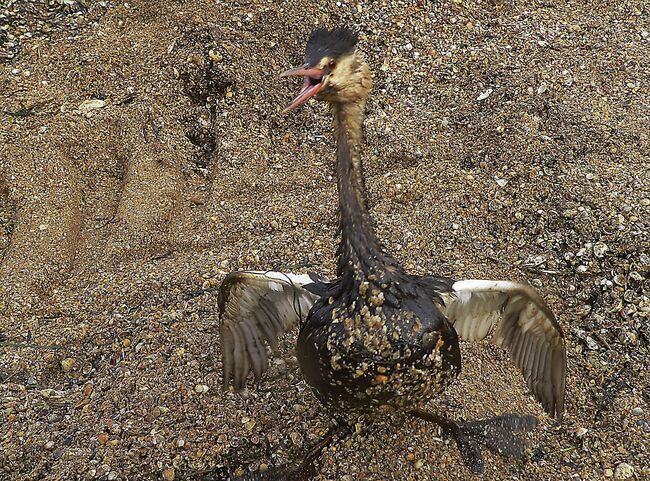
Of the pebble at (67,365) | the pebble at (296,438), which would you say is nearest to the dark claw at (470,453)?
the pebble at (296,438)

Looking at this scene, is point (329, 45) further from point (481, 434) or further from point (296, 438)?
point (481, 434)

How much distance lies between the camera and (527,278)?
3.57 m

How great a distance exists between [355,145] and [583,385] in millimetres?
1655

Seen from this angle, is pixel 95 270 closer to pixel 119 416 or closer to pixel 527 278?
pixel 119 416

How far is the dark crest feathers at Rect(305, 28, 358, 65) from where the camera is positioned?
2.37m

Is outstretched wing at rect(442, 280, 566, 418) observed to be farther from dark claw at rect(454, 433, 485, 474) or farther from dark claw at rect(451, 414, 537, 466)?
dark claw at rect(454, 433, 485, 474)

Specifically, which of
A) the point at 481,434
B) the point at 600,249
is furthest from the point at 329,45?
the point at 600,249

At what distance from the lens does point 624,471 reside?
9.33 ft

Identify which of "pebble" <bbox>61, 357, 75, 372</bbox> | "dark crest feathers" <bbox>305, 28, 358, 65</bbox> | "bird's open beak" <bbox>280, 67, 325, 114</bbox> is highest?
"dark crest feathers" <bbox>305, 28, 358, 65</bbox>

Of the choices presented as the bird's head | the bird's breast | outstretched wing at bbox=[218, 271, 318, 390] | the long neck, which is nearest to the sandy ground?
outstretched wing at bbox=[218, 271, 318, 390]

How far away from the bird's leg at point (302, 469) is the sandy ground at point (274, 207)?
68 millimetres

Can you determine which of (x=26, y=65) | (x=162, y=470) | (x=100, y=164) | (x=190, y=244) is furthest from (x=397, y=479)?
(x=26, y=65)

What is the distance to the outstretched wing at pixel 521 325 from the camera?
2.68 metres

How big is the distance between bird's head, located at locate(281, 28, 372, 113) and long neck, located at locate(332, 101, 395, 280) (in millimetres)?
60
